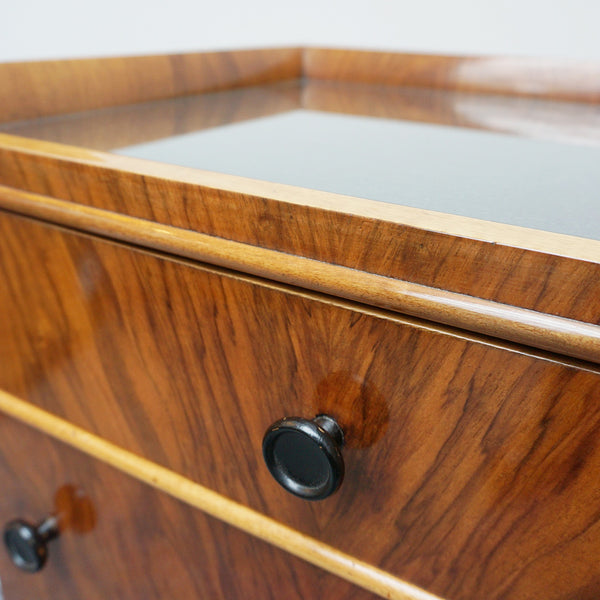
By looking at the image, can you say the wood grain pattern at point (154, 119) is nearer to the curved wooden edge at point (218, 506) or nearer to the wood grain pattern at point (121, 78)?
the wood grain pattern at point (121, 78)

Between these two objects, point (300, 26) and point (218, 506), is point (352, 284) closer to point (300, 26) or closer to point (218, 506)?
Answer: point (218, 506)

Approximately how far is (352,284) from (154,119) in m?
0.26

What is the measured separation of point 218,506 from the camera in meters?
0.27

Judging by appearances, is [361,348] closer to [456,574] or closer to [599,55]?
[456,574]

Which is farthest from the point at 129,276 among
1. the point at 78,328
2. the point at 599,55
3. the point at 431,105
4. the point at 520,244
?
the point at 599,55

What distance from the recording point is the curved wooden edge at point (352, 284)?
0.16 metres

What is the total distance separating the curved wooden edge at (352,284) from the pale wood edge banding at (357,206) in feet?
0.06

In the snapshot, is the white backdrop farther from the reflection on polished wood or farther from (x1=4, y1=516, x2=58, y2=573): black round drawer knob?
(x1=4, y1=516, x2=58, y2=573): black round drawer knob

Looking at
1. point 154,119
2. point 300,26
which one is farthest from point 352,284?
point 300,26

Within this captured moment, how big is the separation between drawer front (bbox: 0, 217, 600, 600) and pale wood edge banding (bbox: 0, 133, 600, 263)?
0.04m

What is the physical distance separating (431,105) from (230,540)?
1.27ft

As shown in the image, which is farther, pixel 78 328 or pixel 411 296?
pixel 78 328

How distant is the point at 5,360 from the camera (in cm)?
33

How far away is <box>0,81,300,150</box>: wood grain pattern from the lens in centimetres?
31
